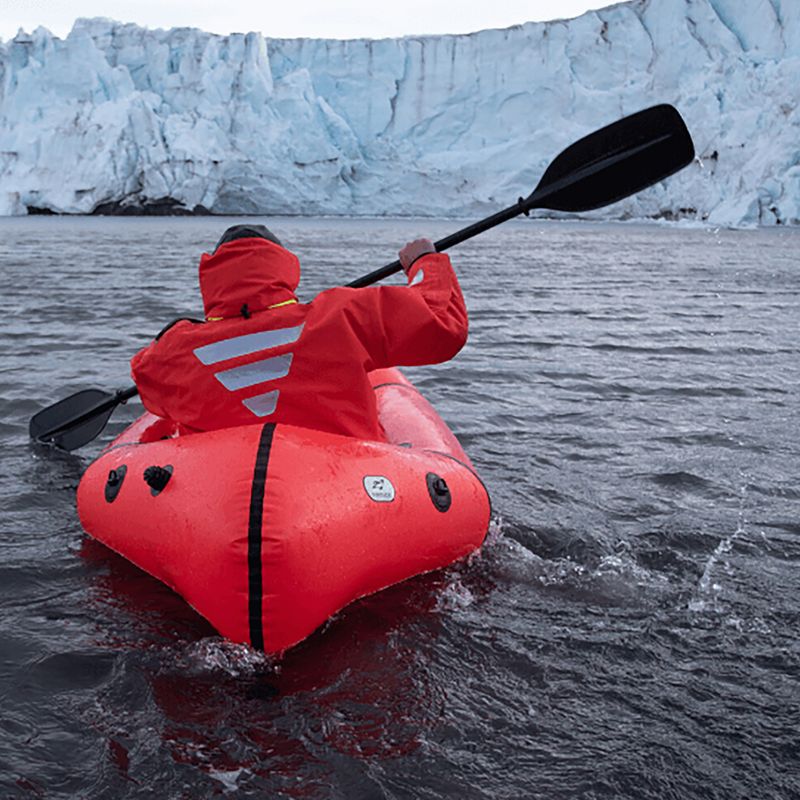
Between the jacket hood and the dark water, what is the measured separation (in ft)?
2.79

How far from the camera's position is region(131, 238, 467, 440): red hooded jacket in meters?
2.32

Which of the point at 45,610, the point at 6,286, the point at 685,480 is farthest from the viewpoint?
the point at 6,286

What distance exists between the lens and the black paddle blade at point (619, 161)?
329cm

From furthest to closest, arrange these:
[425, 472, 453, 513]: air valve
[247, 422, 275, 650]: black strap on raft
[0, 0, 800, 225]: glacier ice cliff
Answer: [0, 0, 800, 225]: glacier ice cliff, [425, 472, 453, 513]: air valve, [247, 422, 275, 650]: black strap on raft

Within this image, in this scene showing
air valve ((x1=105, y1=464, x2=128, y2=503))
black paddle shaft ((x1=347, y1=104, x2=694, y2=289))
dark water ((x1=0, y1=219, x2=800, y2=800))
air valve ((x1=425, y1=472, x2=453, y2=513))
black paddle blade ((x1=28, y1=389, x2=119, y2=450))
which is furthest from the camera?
black paddle blade ((x1=28, y1=389, x2=119, y2=450))

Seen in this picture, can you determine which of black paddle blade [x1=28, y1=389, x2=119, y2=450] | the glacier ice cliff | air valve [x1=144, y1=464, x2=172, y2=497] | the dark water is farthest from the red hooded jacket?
the glacier ice cliff

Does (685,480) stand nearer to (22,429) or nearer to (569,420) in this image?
(569,420)

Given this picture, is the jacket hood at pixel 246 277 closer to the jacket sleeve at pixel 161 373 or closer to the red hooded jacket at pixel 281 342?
the red hooded jacket at pixel 281 342

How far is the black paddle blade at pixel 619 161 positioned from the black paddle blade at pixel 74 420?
206 cm

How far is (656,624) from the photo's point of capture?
93.4 inches

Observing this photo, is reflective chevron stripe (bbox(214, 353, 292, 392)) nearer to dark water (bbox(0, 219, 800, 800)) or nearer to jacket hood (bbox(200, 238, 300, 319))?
jacket hood (bbox(200, 238, 300, 319))

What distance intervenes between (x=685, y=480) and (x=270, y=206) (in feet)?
109

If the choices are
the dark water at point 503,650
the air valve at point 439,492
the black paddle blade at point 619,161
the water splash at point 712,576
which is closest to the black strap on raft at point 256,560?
the dark water at point 503,650

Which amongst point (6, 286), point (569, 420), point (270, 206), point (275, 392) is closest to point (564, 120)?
point (270, 206)
